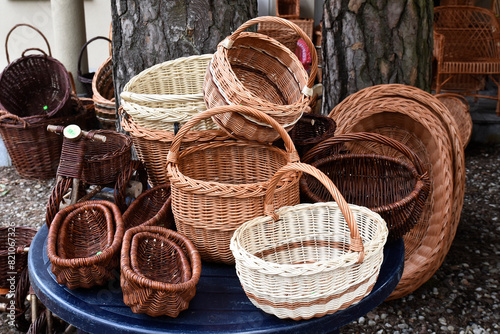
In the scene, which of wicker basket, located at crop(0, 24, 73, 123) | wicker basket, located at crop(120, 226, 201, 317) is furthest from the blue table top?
wicker basket, located at crop(0, 24, 73, 123)

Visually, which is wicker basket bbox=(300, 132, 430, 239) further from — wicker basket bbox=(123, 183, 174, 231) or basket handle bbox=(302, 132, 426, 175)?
wicker basket bbox=(123, 183, 174, 231)

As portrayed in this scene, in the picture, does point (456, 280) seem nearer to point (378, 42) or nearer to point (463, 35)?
point (378, 42)

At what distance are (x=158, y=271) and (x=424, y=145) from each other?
1.48 metres

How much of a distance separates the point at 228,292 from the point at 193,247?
0.52 feet

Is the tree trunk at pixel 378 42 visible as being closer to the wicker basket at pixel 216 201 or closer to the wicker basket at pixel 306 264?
the wicker basket at pixel 216 201

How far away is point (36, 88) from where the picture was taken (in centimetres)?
386

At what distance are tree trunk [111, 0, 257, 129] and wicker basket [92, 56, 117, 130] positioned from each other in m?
1.15

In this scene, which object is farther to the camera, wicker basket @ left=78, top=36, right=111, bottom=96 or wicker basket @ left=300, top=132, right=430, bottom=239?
wicker basket @ left=78, top=36, right=111, bottom=96

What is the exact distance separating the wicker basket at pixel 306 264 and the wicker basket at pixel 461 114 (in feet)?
9.66

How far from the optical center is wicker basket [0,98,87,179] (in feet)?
11.8

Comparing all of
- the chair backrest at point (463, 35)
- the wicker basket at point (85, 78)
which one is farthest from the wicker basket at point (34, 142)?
the chair backrest at point (463, 35)

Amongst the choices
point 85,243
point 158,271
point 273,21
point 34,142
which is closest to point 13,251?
point 85,243

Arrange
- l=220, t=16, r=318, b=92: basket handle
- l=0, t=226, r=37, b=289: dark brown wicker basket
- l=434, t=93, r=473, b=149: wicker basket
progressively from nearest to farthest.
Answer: l=220, t=16, r=318, b=92: basket handle < l=0, t=226, r=37, b=289: dark brown wicker basket < l=434, t=93, r=473, b=149: wicker basket

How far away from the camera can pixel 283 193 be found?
151 centimetres
